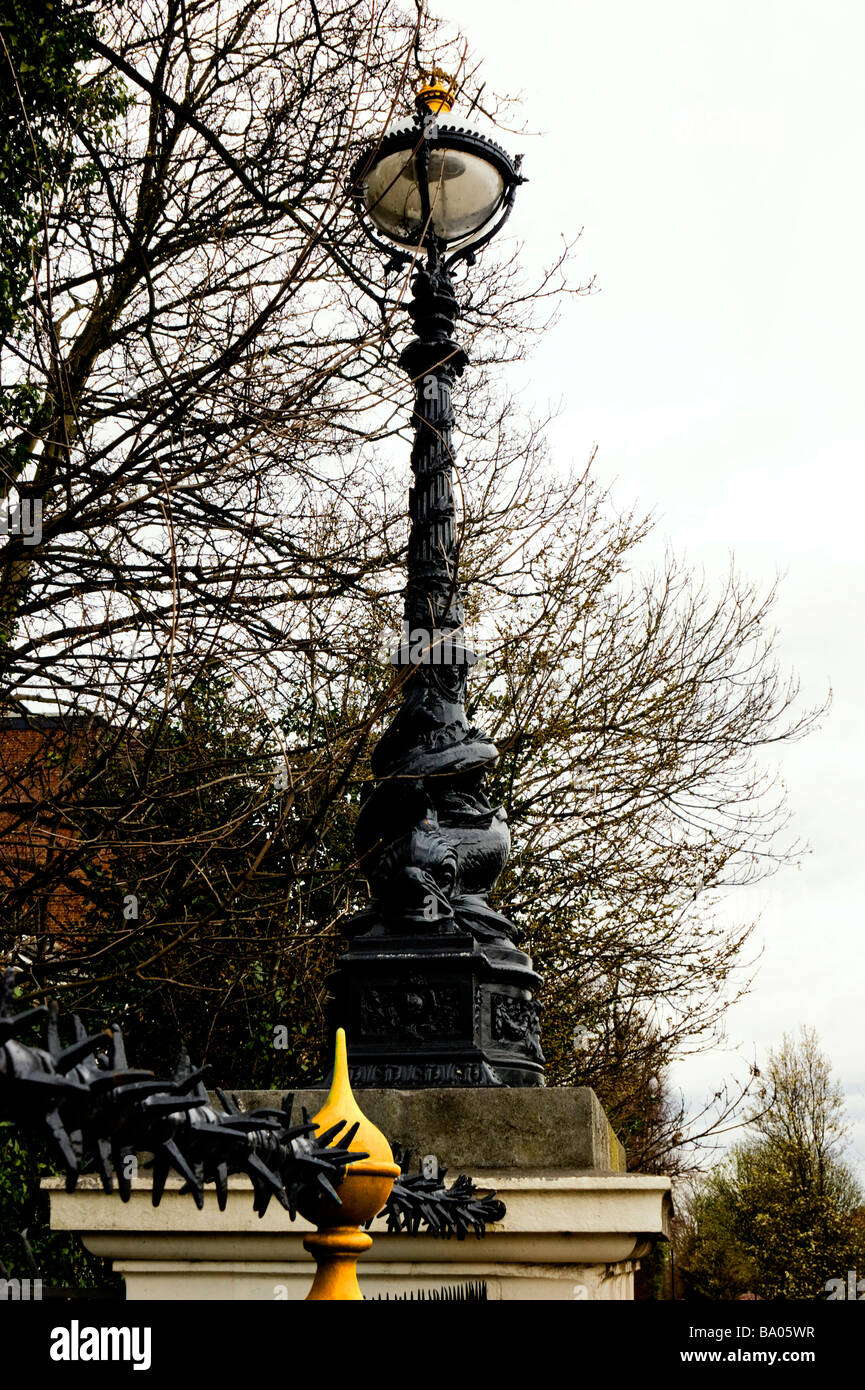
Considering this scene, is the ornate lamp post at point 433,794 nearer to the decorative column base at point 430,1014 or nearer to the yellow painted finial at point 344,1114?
the decorative column base at point 430,1014

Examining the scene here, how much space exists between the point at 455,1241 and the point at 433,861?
139 cm

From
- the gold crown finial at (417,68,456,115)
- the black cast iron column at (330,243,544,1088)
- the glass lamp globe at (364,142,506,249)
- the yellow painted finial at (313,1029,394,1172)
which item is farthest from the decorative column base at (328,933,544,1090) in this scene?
the gold crown finial at (417,68,456,115)

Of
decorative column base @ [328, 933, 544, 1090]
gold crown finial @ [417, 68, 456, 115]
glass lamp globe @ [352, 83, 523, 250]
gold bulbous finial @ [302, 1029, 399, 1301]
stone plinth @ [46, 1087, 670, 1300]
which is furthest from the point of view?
gold crown finial @ [417, 68, 456, 115]

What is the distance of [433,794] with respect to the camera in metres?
4.98

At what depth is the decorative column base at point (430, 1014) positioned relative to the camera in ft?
14.3

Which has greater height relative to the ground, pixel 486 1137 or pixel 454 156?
pixel 454 156

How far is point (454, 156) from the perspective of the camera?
539 centimetres

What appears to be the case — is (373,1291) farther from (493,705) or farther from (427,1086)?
(493,705)

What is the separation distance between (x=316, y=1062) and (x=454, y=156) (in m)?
8.07

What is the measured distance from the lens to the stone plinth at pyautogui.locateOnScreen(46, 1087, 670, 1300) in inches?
146

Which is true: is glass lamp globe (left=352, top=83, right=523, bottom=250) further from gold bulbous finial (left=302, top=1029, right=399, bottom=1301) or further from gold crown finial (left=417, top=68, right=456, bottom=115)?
gold bulbous finial (left=302, top=1029, right=399, bottom=1301)

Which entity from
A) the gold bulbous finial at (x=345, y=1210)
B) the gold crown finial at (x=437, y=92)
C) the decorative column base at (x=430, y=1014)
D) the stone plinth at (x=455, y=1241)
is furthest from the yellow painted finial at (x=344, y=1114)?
the gold crown finial at (x=437, y=92)

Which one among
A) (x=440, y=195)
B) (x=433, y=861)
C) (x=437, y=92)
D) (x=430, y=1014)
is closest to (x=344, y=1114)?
(x=430, y=1014)
